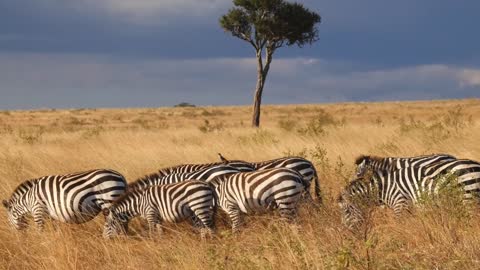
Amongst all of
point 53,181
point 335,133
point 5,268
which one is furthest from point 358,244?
point 335,133

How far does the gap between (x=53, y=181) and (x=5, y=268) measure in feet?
6.39

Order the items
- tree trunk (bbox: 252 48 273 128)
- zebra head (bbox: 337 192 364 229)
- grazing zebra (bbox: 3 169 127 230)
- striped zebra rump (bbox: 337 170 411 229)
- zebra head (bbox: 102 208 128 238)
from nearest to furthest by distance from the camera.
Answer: zebra head (bbox: 337 192 364 229) → striped zebra rump (bbox: 337 170 411 229) → zebra head (bbox: 102 208 128 238) → grazing zebra (bbox: 3 169 127 230) → tree trunk (bbox: 252 48 273 128)

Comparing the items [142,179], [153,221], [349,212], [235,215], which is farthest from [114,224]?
[349,212]

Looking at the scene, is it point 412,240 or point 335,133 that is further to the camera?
point 335,133

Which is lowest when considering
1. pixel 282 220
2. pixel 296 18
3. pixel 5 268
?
pixel 5 268

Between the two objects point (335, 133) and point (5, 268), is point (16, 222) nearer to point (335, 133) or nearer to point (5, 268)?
point (5, 268)

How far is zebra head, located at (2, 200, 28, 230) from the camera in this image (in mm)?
8219

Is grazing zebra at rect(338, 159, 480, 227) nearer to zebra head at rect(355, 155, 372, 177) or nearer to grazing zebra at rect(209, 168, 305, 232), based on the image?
zebra head at rect(355, 155, 372, 177)

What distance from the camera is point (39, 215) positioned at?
8.09 m

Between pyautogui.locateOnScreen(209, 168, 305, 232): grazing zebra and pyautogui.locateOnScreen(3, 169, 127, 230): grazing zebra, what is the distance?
1.53 metres

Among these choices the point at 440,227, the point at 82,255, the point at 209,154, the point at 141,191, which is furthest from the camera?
the point at 209,154

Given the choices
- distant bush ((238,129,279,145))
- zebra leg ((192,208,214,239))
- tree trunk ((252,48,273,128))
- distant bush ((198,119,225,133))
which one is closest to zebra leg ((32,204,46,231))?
zebra leg ((192,208,214,239))

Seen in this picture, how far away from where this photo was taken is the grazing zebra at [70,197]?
26.2 feet

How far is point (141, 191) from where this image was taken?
7820 mm
